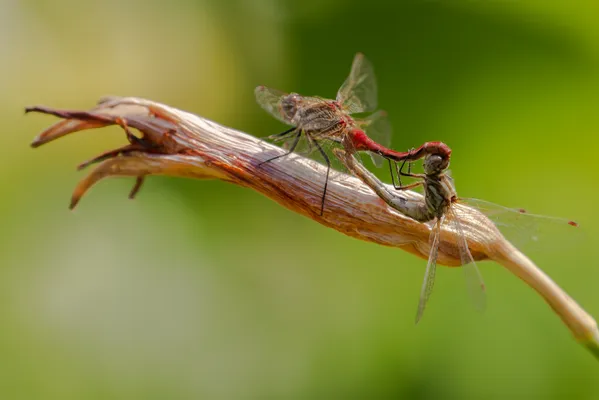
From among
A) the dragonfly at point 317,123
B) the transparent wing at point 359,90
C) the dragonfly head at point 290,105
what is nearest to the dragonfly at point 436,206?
the dragonfly at point 317,123

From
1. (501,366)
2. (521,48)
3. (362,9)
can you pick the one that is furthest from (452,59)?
(501,366)

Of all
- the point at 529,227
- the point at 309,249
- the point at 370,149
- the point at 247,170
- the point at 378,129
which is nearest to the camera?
the point at 247,170

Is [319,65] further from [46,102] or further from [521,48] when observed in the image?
[46,102]

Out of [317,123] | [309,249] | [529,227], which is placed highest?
[317,123]

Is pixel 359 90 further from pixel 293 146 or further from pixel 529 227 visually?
pixel 529 227

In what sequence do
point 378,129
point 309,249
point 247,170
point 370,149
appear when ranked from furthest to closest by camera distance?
point 309,249 → point 378,129 → point 370,149 → point 247,170

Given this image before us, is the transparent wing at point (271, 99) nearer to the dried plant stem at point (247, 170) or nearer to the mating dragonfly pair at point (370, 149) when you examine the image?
the mating dragonfly pair at point (370, 149)

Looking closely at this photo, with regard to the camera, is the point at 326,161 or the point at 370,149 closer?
the point at 326,161

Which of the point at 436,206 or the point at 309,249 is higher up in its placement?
the point at 436,206

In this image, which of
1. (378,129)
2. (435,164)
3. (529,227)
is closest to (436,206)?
(435,164)
